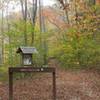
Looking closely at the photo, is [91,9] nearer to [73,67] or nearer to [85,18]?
[85,18]

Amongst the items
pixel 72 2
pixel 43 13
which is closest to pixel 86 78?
pixel 72 2

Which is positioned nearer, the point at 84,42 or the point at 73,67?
the point at 84,42

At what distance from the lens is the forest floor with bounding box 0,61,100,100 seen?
14.1 metres

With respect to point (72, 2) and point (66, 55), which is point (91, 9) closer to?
point (72, 2)

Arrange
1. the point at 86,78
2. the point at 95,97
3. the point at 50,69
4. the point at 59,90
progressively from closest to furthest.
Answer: the point at 50,69
the point at 95,97
the point at 59,90
the point at 86,78

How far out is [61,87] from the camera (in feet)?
52.2

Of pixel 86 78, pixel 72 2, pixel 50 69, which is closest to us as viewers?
pixel 50 69

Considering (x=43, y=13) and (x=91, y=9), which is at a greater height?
(x=43, y=13)

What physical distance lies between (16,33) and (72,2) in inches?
185

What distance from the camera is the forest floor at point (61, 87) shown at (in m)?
14.1

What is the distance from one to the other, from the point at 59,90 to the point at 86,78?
348 cm

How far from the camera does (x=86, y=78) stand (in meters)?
18.2

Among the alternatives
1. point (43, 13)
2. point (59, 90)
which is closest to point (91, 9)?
point (59, 90)

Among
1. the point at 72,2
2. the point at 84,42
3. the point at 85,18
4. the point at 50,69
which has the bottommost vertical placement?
the point at 50,69
